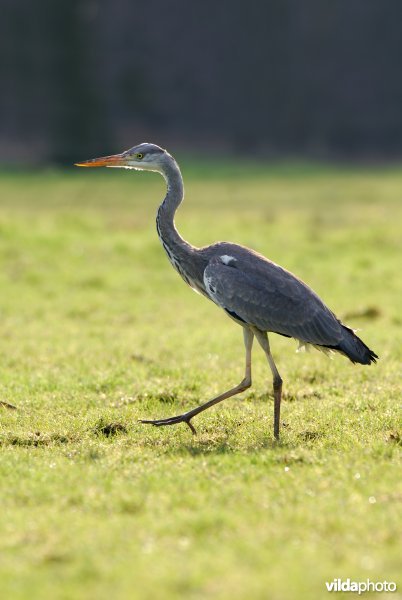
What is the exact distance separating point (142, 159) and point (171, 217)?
0.53m

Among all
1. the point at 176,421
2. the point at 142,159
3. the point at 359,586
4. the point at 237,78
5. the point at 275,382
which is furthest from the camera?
the point at 237,78

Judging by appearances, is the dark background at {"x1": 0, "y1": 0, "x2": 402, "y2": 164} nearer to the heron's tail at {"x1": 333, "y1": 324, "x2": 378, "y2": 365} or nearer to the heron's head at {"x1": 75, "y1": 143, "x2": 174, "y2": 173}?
the heron's head at {"x1": 75, "y1": 143, "x2": 174, "y2": 173}

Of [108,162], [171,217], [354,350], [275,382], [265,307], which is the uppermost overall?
[108,162]

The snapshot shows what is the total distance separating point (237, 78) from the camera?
5194cm

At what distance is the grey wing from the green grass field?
0.64 metres

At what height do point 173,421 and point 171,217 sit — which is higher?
point 171,217

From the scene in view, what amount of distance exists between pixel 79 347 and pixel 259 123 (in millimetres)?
39943

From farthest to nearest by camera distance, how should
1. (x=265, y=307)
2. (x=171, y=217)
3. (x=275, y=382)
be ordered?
(x=171, y=217), (x=265, y=307), (x=275, y=382)

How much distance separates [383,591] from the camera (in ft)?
15.1

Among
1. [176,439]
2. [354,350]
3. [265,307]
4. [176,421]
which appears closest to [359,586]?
[176,439]

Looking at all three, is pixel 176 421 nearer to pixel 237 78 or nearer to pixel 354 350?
pixel 354 350

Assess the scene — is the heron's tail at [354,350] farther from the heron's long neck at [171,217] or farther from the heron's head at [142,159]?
the heron's head at [142,159]

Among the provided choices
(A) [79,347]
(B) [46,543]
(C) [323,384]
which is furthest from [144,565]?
(A) [79,347]

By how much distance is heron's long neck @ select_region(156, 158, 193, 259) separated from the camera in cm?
826
